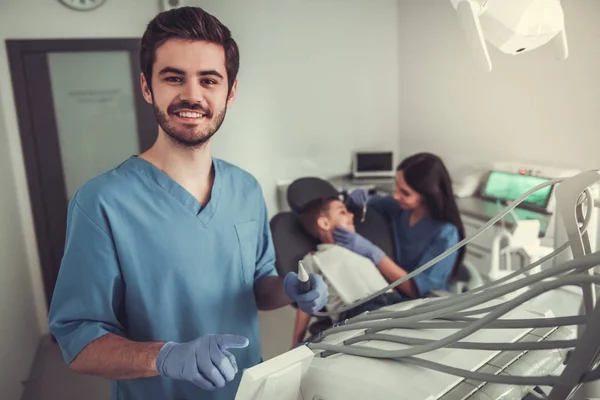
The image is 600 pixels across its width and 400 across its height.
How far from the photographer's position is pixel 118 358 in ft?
2.41

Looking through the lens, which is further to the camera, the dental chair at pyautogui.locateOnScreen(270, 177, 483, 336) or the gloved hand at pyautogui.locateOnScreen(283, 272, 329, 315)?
the dental chair at pyautogui.locateOnScreen(270, 177, 483, 336)

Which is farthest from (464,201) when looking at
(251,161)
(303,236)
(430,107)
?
(251,161)

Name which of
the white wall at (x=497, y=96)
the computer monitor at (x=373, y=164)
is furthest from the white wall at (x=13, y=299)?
the white wall at (x=497, y=96)

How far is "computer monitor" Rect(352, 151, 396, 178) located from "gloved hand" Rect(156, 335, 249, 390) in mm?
2450

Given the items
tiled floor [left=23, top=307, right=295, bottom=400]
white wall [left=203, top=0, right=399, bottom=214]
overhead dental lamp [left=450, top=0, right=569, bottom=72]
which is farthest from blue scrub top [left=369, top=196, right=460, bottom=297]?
white wall [left=203, top=0, right=399, bottom=214]

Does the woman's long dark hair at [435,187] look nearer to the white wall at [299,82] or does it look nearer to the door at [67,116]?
the white wall at [299,82]

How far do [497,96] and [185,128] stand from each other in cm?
207

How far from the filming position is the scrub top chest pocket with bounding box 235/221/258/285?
97cm

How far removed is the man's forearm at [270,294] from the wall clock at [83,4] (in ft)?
6.11

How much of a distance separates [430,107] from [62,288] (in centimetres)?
257

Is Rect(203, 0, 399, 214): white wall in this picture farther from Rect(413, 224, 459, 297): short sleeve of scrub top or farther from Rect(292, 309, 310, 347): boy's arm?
Rect(413, 224, 459, 297): short sleeve of scrub top

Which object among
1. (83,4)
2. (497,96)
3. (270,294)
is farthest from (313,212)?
(83,4)

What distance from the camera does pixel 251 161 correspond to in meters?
2.90

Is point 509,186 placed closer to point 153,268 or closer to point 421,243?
point 421,243
